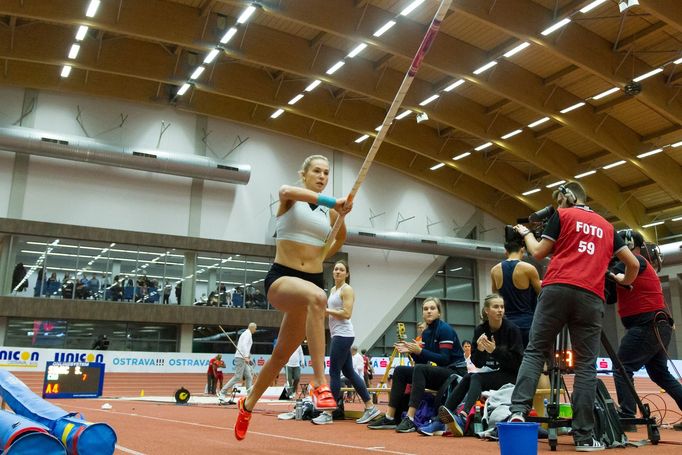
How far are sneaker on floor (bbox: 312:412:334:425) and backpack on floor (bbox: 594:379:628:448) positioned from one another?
124 inches

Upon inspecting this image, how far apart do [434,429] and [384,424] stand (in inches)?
34.1

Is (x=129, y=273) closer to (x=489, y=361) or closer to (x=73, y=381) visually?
(x=73, y=381)

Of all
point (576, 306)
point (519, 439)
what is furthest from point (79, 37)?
point (519, 439)

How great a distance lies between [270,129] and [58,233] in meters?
8.97

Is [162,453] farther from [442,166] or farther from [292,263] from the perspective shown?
[442,166]

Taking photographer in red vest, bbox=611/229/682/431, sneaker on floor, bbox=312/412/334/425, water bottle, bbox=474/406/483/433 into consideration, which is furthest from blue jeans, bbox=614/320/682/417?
sneaker on floor, bbox=312/412/334/425

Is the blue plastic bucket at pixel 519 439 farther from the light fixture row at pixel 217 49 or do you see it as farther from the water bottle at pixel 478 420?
the light fixture row at pixel 217 49

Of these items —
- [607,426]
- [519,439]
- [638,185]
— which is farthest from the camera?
[638,185]

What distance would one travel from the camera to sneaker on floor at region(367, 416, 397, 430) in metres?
5.51

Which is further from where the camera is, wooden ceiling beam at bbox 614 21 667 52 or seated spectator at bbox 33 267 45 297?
seated spectator at bbox 33 267 45 297

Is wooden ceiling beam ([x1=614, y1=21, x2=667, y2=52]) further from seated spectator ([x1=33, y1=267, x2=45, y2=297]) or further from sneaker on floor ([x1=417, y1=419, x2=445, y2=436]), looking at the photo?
seated spectator ([x1=33, y1=267, x2=45, y2=297])

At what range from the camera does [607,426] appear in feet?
12.6

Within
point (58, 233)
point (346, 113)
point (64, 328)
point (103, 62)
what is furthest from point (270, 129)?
point (64, 328)

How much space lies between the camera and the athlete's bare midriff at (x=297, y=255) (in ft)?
11.7
